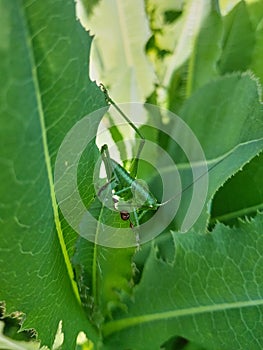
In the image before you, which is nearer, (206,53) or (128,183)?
(128,183)

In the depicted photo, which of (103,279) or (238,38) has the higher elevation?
(238,38)

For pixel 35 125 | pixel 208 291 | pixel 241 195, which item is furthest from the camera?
pixel 241 195

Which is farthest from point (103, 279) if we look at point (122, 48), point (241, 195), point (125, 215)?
point (122, 48)

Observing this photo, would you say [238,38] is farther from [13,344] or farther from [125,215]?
[13,344]

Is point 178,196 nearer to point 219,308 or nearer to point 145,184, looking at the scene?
point 145,184

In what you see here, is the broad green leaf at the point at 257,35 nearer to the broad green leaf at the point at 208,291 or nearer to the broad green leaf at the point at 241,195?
the broad green leaf at the point at 241,195

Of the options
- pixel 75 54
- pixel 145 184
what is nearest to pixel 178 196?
pixel 145 184

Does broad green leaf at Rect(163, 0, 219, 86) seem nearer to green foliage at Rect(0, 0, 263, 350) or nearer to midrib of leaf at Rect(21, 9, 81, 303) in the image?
green foliage at Rect(0, 0, 263, 350)

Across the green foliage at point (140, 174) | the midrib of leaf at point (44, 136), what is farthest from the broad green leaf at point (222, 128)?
the midrib of leaf at point (44, 136)
